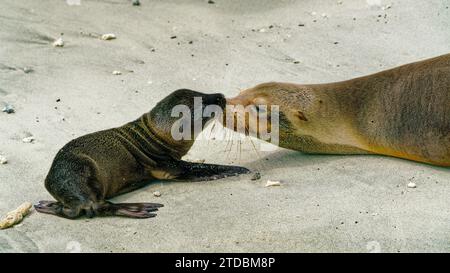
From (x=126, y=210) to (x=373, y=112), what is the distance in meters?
2.05

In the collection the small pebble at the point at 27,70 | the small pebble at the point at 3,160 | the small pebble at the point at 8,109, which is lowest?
the small pebble at the point at 3,160

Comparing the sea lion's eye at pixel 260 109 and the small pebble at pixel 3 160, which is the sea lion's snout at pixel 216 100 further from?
the small pebble at pixel 3 160

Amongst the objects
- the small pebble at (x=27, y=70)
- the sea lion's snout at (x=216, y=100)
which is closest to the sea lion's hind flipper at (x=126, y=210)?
the sea lion's snout at (x=216, y=100)

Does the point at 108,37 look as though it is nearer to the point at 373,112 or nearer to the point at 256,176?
the point at 256,176

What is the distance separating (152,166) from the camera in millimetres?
4996

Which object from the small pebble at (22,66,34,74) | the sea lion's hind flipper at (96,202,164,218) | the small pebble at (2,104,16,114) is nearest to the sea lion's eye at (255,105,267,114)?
the sea lion's hind flipper at (96,202,164,218)

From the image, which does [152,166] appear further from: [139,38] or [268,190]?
[139,38]

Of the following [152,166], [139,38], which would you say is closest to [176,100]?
[152,166]

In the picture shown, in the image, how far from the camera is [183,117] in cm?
519

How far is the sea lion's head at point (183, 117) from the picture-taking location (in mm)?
5199

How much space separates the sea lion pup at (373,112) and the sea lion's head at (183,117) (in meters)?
0.24

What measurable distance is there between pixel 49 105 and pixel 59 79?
2.02 ft

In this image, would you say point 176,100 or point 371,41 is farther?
point 371,41
